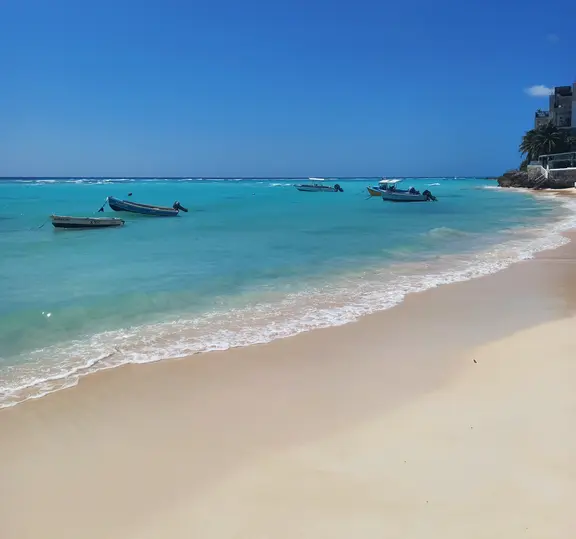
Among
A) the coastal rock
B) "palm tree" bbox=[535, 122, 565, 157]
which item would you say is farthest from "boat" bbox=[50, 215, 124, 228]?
"palm tree" bbox=[535, 122, 565, 157]

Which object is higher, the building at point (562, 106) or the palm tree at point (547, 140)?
the building at point (562, 106)

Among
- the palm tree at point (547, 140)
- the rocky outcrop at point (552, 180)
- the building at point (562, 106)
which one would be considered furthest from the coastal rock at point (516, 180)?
the building at point (562, 106)

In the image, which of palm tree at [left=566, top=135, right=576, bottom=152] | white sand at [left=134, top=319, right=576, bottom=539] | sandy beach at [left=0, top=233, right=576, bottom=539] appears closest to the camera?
white sand at [left=134, top=319, right=576, bottom=539]

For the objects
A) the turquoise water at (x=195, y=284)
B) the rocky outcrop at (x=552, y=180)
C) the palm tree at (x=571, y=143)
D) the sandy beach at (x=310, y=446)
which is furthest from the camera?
the palm tree at (x=571, y=143)

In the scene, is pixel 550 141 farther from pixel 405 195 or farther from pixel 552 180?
pixel 405 195

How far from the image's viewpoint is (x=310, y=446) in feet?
15.5

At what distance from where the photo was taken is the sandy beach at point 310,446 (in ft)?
12.2

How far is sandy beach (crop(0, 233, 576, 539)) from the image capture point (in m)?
3.71

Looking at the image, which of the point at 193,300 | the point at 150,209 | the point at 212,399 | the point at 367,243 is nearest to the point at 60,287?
the point at 193,300

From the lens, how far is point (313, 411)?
5.48 m

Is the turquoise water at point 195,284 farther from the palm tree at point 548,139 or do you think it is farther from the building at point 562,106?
the building at point 562,106

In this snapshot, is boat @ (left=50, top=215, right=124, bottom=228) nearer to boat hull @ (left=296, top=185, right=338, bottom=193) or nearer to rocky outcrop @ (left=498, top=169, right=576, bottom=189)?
rocky outcrop @ (left=498, top=169, right=576, bottom=189)

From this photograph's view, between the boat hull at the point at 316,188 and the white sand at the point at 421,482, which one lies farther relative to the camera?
the boat hull at the point at 316,188

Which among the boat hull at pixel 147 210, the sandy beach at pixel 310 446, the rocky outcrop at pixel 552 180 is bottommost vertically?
the sandy beach at pixel 310 446
